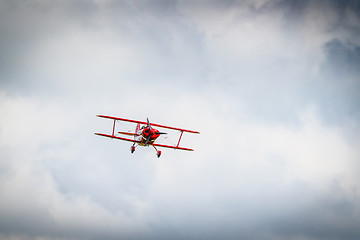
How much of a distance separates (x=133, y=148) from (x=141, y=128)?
→ 4290 mm

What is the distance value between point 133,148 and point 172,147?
25.1 feet

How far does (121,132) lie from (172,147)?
34.0 feet

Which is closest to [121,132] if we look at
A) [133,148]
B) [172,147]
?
[133,148]

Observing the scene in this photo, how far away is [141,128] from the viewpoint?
64.9 meters

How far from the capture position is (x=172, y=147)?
67.8 m

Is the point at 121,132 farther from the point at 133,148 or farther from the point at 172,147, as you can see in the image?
the point at 172,147

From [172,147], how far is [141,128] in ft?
24.5

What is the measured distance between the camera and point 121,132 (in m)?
66.7

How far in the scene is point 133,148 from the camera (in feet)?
216

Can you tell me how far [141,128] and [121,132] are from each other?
4.51 m

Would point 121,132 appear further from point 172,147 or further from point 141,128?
point 172,147

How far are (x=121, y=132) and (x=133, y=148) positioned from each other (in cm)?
398
